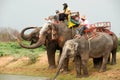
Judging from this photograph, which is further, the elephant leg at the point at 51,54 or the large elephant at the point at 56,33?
the elephant leg at the point at 51,54

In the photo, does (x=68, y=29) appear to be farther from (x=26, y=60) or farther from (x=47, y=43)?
(x=26, y=60)

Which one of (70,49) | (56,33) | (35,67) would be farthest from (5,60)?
(70,49)

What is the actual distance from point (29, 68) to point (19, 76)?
2076 millimetres

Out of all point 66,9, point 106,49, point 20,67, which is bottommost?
point 20,67

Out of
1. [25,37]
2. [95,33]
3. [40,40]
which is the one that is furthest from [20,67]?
[95,33]

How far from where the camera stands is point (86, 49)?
1823 cm

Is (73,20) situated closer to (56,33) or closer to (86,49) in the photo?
(56,33)

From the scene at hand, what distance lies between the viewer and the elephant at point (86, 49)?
1748cm

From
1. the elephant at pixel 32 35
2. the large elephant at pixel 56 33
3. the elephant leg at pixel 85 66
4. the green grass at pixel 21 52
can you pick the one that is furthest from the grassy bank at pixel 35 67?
the elephant at pixel 32 35

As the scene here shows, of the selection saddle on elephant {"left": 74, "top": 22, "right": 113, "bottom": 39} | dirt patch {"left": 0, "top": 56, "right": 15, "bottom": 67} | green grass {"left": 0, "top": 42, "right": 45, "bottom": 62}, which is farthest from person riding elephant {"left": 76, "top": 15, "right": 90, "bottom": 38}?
dirt patch {"left": 0, "top": 56, "right": 15, "bottom": 67}

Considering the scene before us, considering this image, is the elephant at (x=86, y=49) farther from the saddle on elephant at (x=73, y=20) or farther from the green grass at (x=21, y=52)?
the green grass at (x=21, y=52)

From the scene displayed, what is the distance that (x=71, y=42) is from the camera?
1759 cm

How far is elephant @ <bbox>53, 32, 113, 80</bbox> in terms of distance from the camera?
17.5 m

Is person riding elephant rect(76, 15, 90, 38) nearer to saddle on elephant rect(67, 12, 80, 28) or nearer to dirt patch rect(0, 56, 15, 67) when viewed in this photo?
saddle on elephant rect(67, 12, 80, 28)
